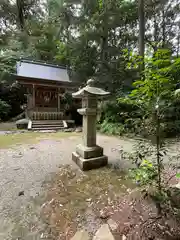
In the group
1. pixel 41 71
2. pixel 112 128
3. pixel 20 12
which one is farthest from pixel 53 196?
pixel 20 12

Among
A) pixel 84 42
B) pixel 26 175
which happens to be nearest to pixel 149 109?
pixel 26 175

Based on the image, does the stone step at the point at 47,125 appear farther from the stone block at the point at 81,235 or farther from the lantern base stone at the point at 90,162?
the stone block at the point at 81,235

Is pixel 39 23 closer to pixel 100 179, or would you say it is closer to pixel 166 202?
pixel 100 179

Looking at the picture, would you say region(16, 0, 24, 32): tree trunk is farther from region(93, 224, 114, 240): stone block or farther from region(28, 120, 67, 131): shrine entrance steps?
region(93, 224, 114, 240): stone block

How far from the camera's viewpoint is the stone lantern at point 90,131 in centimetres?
285

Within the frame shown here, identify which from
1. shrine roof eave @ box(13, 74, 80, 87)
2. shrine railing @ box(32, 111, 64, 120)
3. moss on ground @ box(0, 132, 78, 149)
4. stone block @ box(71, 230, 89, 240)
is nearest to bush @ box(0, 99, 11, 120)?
shrine roof eave @ box(13, 74, 80, 87)

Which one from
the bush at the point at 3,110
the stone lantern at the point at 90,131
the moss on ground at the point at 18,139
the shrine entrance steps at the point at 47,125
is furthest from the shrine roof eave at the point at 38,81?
the stone lantern at the point at 90,131

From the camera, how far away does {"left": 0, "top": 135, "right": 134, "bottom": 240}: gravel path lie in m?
1.52

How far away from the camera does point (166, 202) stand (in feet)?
4.42

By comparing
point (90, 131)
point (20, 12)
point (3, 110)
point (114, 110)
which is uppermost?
point (20, 12)

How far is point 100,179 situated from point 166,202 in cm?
132

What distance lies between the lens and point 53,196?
81.9 inches

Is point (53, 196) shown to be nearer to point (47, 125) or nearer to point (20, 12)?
point (47, 125)

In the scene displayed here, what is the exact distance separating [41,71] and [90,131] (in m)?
8.44
